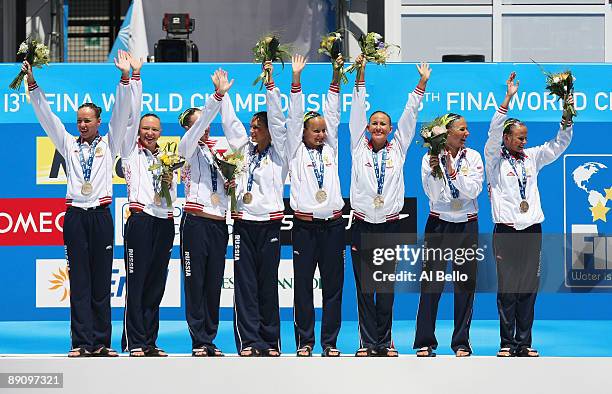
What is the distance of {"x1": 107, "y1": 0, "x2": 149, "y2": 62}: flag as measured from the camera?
12.2m

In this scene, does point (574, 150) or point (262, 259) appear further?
point (574, 150)

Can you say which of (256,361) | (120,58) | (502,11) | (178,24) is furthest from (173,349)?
(502,11)

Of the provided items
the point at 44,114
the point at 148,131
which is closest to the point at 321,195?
the point at 148,131

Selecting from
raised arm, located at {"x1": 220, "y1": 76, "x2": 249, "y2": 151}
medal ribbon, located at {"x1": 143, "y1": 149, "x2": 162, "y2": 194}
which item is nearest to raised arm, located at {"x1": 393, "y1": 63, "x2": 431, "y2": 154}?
raised arm, located at {"x1": 220, "y1": 76, "x2": 249, "y2": 151}

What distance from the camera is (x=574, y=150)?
33.2 feet

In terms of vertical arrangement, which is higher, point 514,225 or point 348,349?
point 514,225

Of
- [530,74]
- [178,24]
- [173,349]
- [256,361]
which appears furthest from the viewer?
[178,24]

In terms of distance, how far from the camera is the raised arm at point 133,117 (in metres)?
8.45

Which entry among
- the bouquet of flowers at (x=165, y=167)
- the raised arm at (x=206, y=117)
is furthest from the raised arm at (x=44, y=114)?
the raised arm at (x=206, y=117)

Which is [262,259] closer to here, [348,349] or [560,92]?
[348,349]

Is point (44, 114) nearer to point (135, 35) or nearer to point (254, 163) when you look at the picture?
point (254, 163)

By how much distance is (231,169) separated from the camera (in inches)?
331

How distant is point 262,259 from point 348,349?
1191mm

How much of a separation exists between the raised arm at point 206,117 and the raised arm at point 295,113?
41cm
